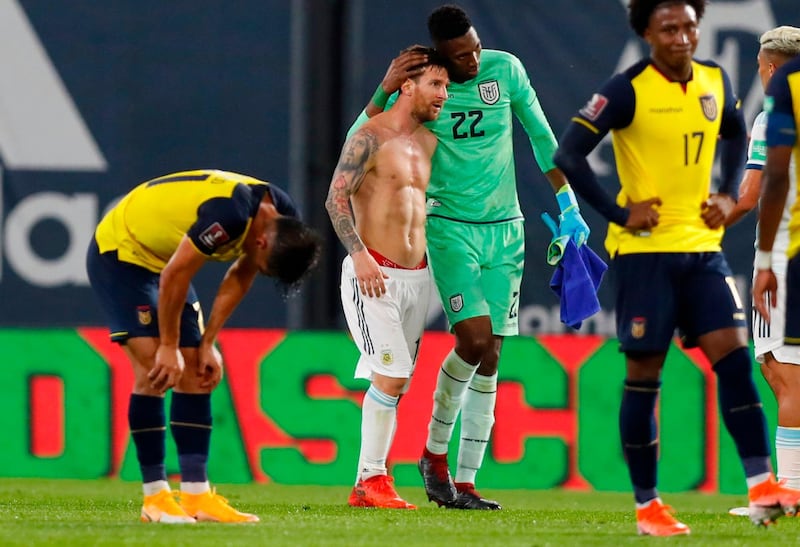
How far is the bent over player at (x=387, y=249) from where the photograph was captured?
7.55 meters

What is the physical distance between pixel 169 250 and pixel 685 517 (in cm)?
270

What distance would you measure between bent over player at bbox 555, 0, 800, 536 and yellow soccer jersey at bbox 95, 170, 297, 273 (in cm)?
126

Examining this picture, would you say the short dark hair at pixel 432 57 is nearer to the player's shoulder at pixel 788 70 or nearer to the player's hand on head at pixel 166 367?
the player's shoulder at pixel 788 70

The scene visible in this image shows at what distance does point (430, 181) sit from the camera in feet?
25.7

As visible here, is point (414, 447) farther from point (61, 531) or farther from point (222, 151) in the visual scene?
point (61, 531)

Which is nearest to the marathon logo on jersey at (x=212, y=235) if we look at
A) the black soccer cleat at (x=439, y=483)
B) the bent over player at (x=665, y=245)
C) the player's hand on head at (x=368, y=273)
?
the bent over player at (x=665, y=245)

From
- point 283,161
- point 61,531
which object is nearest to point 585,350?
point 283,161

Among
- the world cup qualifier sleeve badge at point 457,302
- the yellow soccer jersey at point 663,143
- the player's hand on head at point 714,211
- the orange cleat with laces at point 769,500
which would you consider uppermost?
the yellow soccer jersey at point 663,143

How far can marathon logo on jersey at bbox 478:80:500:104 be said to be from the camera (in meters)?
7.80

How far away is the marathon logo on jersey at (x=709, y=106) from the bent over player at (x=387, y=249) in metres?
1.86

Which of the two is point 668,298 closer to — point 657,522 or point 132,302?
point 657,522

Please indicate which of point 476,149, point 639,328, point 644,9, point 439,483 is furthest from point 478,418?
point 644,9

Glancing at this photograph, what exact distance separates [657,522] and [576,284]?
67.6 inches

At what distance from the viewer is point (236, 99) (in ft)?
39.4
